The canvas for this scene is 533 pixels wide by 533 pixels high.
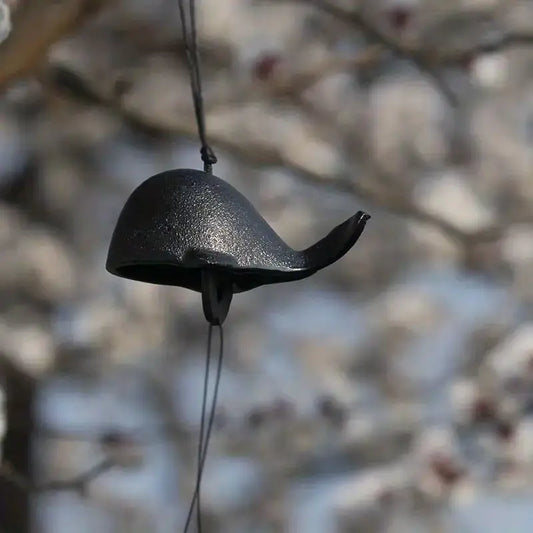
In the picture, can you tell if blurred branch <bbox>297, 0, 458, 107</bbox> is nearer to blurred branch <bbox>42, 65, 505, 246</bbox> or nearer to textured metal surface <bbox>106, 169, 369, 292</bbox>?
blurred branch <bbox>42, 65, 505, 246</bbox>

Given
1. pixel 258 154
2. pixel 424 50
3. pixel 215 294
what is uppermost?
pixel 424 50

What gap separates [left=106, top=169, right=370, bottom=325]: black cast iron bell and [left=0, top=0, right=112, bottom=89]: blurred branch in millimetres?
331

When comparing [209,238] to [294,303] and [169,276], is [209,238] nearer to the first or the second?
[169,276]

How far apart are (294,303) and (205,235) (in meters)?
1.00

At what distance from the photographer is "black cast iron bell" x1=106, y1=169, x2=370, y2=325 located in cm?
42

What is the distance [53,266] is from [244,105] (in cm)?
41

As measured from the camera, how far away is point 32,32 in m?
0.72

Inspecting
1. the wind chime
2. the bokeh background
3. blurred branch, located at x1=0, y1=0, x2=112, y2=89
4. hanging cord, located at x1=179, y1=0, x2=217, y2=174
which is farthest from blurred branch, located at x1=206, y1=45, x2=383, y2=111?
the wind chime

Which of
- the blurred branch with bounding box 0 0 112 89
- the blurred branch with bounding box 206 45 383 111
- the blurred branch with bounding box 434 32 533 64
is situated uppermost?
the blurred branch with bounding box 206 45 383 111

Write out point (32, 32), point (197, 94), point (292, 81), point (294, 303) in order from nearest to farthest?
point (197, 94) < point (32, 32) < point (292, 81) < point (294, 303)

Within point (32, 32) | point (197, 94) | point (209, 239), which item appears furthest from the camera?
point (32, 32)

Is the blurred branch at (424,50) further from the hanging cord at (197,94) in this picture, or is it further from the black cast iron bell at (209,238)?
the black cast iron bell at (209,238)

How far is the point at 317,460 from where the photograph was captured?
1371mm

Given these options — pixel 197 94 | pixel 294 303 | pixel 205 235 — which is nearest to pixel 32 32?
pixel 197 94
